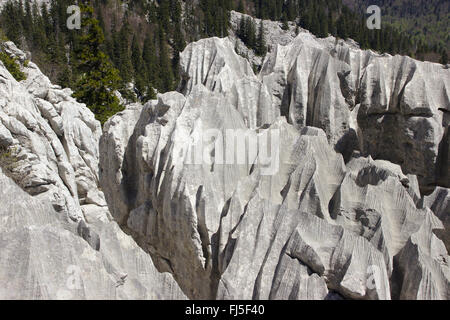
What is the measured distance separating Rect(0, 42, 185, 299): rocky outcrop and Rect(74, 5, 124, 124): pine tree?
508 inches

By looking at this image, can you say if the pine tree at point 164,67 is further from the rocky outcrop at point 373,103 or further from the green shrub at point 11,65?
the rocky outcrop at point 373,103

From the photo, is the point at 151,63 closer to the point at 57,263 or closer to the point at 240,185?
the point at 240,185

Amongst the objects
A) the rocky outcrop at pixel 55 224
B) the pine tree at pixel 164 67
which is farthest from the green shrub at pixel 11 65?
the pine tree at pixel 164 67

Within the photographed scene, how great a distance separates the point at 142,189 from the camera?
1527cm

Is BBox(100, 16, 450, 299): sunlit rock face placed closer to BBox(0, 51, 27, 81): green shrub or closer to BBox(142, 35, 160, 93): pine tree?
BBox(0, 51, 27, 81): green shrub

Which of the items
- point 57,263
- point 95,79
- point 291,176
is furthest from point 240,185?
point 95,79

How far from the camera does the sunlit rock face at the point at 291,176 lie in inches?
404

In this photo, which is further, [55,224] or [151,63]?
[151,63]

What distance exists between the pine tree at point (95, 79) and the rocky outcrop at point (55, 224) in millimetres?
12892

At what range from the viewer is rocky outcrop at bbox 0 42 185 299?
8.01m

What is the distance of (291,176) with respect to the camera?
12844 millimetres

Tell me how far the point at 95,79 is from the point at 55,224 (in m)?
23.1
